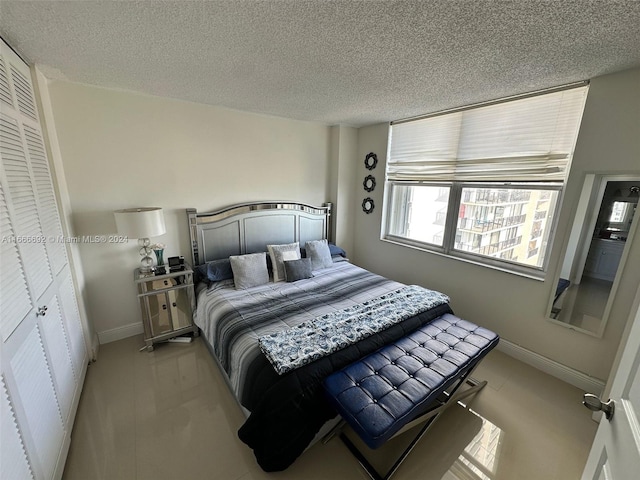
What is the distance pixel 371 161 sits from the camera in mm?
3525

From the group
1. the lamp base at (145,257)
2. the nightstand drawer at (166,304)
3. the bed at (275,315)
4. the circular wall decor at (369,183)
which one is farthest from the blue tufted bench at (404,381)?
the circular wall decor at (369,183)

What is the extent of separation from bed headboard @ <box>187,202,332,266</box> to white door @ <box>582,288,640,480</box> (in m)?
2.86

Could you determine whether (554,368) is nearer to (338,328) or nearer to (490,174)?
(490,174)

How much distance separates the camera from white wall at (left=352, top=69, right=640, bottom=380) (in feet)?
5.79

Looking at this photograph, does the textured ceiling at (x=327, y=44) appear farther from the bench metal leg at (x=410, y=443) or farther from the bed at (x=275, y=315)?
the bench metal leg at (x=410, y=443)

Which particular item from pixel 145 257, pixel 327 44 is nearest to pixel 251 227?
pixel 145 257

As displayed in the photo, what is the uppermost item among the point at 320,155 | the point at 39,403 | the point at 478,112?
the point at 478,112

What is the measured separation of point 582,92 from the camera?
6.40ft

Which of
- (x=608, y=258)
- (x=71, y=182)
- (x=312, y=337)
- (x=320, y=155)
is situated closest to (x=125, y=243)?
(x=71, y=182)

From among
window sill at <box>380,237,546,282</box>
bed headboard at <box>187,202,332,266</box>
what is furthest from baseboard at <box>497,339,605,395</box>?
bed headboard at <box>187,202,332,266</box>

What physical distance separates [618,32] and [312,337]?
2331mm

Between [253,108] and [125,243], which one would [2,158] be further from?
[253,108]

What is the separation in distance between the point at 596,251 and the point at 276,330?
2452 millimetres

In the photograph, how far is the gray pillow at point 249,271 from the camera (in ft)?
8.46
